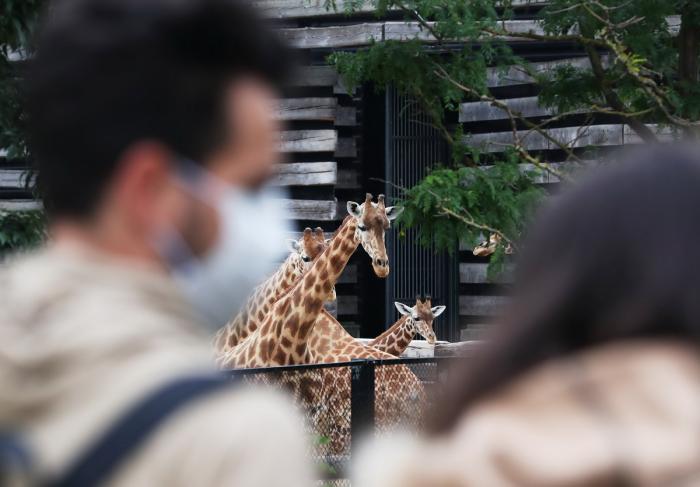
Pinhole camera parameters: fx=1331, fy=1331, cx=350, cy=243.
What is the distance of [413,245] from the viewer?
512 inches

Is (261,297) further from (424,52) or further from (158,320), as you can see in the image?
(158,320)

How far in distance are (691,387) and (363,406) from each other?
574cm

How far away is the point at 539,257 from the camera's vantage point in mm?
1370

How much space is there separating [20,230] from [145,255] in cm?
507

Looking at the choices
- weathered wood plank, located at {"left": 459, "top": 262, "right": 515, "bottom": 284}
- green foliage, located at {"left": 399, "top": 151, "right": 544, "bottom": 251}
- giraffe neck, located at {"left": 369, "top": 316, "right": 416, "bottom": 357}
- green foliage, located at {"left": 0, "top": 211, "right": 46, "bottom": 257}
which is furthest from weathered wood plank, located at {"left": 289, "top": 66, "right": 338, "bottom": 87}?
green foliage, located at {"left": 0, "top": 211, "right": 46, "bottom": 257}

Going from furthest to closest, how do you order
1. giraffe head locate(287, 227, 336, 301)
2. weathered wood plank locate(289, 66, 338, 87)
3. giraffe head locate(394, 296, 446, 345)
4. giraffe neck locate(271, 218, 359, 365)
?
1. weathered wood plank locate(289, 66, 338, 87)
2. giraffe head locate(394, 296, 446, 345)
3. giraffe head locate(287, 227, 336, 301)
4. giraffe neck locate(271, 218, 359, 365)

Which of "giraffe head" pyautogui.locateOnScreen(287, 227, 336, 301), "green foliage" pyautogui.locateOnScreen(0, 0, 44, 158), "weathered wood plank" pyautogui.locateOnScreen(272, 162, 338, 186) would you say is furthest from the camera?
"weathered wood plank" pyautogui.locateOnScreen(272, 162, 338, 186)

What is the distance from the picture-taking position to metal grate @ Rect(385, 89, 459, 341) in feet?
42.1

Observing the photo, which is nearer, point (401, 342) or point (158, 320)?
point (158, 320)

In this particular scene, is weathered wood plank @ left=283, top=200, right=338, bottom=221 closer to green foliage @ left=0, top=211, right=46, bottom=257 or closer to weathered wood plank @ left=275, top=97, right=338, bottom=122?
weathered wood plank @ left=275, top=97, right=338, bottom=122

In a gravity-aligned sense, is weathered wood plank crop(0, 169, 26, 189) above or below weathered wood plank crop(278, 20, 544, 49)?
below

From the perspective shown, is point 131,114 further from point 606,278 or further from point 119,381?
point 606,278

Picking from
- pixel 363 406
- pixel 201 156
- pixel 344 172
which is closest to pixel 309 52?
pixel 344 172

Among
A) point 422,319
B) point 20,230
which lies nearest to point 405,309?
point 422,319
